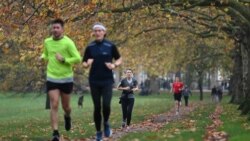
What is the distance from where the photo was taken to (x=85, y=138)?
14008mm

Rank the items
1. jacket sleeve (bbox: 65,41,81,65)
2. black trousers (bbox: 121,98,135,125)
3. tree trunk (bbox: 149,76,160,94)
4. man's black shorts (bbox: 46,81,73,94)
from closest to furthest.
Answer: jacket sleeve (bbox: 65,41,81,65) < man's black shorts (bbox: 46,81,73,94) < black trousers (bbox: 121,98,135,125) < tree trunk (bbox: 149,76,160,94)

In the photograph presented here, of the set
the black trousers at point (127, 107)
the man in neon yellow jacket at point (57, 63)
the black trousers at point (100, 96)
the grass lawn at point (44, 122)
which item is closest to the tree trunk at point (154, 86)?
the grass lawn at point (44, 122)

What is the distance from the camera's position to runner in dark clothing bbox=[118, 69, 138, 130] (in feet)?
59.0

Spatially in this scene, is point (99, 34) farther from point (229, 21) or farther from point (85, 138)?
point (229, 21)

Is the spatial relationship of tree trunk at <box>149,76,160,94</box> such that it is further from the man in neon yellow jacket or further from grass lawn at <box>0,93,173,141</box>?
the man in neon yellow jacket

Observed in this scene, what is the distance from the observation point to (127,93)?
1820cm

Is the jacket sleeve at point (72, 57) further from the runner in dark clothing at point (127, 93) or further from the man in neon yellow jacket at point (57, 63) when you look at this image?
the runner in dark clothing at point (127, 93)

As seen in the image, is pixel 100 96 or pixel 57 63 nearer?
pixel 57 63

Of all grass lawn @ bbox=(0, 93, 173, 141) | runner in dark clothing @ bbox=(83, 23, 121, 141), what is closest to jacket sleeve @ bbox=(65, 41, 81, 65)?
runner in dark clothing @ bbox=(83, 23, 121, 141)

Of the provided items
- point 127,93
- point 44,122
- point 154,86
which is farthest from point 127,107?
point 154,86

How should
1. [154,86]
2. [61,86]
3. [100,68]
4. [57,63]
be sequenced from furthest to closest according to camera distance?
1. [154,86]
2. [100,68]
3. [61,86]
4. [57,63]

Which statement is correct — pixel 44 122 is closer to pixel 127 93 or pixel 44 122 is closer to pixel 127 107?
pixel 127 107

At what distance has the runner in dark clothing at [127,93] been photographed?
1799 cm

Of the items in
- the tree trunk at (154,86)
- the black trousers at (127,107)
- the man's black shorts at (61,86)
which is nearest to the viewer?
the man's black shorts at (61,86)
